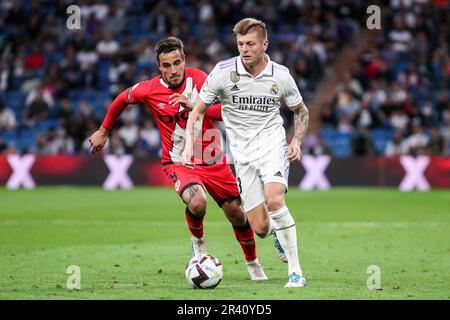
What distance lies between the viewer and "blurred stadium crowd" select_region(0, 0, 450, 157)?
25.6 meters

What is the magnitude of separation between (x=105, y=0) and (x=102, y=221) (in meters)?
16.1

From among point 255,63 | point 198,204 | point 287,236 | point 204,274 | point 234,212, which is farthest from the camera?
point 234,212

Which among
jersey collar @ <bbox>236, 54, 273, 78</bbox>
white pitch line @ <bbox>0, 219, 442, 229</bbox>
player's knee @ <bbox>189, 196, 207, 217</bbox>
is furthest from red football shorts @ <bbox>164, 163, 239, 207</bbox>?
white pitch line @ <bbox>0, 219, 442, 229</bbox>

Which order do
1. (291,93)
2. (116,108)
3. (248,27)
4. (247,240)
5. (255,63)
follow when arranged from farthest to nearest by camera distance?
(116,108)
(247,240)
(291,93)
(255,63)
(248,27)

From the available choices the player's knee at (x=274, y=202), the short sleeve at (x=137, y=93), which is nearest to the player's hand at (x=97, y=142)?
the short sleeve at (x=137, y=93)

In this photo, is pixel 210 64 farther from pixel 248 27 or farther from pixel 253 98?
pixel 248 27

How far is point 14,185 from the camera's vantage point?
82.6ft

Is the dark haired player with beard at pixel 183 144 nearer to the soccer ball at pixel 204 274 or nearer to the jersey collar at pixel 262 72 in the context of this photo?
the jersey collar at pixel 262 72

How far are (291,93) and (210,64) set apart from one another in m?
18.2

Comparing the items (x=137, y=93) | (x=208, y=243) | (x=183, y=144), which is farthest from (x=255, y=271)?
(x=208, y=243)

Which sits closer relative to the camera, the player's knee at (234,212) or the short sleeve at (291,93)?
the short sleeve at (291,93)

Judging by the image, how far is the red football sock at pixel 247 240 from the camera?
9781 millimetres

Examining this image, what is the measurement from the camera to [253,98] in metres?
9.09
